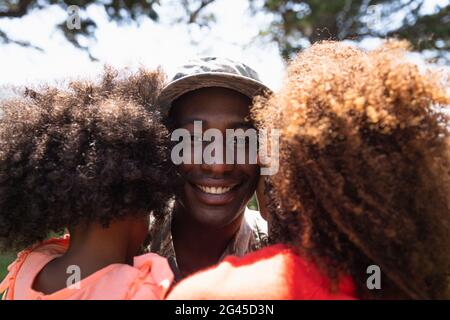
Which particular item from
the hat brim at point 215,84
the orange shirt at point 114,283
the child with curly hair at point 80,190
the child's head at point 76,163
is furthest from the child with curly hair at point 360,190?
the hat brim at point 215,84

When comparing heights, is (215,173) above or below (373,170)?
above

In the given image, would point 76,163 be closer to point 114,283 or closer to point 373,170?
point 114,283

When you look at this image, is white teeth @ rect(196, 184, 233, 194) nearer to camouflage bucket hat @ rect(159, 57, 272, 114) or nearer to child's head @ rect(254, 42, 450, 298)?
camouflage bucket hat @ rect(159, 57, 272, 114)

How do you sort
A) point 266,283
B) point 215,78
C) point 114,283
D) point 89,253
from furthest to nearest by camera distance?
point 215,78 < point 89,253 < point 114,283 < point 266,283

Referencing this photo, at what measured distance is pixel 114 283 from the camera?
151 cm

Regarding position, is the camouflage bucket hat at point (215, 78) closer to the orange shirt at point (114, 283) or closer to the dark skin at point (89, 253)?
the dark skin at point (89, 253)

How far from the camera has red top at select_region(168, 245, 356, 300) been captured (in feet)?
3.90

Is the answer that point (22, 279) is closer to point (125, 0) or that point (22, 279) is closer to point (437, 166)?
point (437, 166)

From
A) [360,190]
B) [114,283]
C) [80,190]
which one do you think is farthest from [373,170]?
[80,190]

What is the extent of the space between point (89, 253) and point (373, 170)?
97cm

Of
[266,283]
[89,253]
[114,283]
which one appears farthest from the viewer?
[89,253]

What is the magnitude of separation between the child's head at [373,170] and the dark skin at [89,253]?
0.69 m

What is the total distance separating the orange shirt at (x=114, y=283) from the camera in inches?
57.6

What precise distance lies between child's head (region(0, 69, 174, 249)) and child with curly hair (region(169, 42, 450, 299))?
56cm
